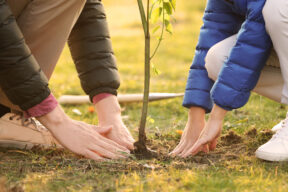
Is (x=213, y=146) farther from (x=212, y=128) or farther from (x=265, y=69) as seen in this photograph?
(x=265, y=69)

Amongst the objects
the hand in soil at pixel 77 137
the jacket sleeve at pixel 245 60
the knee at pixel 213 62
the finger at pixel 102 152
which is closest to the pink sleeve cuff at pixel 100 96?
the hand in soil at pixel 77 137

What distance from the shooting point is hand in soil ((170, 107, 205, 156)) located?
2375 mm

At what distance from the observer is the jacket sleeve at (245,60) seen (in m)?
2.13

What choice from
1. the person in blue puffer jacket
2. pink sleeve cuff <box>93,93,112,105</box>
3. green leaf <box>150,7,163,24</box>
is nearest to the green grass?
the person in blue puffer jacket

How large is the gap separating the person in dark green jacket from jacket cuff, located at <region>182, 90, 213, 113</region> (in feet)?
1.35

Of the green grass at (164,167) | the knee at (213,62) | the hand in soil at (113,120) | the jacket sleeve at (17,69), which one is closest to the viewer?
the green grass at (164,167)

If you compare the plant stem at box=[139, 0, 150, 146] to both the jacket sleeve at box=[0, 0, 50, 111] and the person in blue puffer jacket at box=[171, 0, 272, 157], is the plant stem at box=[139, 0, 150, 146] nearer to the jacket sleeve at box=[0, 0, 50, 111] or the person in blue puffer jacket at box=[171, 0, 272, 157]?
the person in blue puffer jacket at box=[171, 0, 272, 157]

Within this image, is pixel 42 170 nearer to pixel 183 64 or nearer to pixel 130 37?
pixel 183 64

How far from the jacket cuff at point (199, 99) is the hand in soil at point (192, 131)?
4 centimetres

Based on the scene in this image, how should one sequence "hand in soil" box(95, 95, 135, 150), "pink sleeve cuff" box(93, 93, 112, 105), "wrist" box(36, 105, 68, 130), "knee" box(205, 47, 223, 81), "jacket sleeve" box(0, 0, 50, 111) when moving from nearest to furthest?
"jacket sleeve" box(0, 0, 50, 111), "wrist" box(36, 105, 68, 130), "knee" box(205, 47, 223, 81), "hand in soil" box(95, 95, 135, 150), "pink sleeve cuff" box(93, 93, 112, 105)

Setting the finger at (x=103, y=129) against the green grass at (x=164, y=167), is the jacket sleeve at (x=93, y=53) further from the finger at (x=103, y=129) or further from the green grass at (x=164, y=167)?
the green grass at (x=164, y=167)

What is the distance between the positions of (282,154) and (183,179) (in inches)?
22.7

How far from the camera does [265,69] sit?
2.49 m

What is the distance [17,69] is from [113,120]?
74 centimetres
